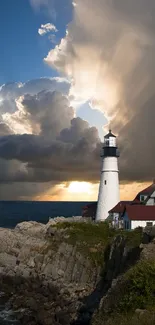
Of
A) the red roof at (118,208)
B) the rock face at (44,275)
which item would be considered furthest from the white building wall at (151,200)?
the rock face at (44,275)

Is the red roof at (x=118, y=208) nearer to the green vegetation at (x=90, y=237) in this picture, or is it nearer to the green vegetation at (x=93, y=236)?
the green vegetation at (x=93, y=236)

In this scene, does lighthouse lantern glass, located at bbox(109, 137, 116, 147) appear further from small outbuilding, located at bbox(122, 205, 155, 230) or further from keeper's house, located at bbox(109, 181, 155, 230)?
small outbuilding, located at bbox(122, 205, 155, 230)

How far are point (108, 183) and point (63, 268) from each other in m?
16.6

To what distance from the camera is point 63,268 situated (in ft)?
141

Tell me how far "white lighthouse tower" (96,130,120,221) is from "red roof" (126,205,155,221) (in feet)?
19.2

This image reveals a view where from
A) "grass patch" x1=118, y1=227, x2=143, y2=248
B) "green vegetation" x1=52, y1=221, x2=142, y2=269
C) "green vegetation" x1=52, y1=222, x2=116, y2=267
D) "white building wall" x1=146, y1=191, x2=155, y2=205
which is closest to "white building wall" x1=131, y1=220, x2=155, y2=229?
"green vegetation" x1=52, y1=221, x2=142, y2=269

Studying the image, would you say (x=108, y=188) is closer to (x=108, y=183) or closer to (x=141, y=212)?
(x=108, y=183)

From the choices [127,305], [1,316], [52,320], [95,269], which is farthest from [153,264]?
[95,269]

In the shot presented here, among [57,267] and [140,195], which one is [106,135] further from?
[57,267]

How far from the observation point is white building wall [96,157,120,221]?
55.9 m

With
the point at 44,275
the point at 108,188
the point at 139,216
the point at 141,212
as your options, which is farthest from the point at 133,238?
the point at 108,188

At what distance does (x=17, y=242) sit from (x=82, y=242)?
33.7 ft

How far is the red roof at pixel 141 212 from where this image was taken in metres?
48.6

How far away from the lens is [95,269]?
42.2 meters
